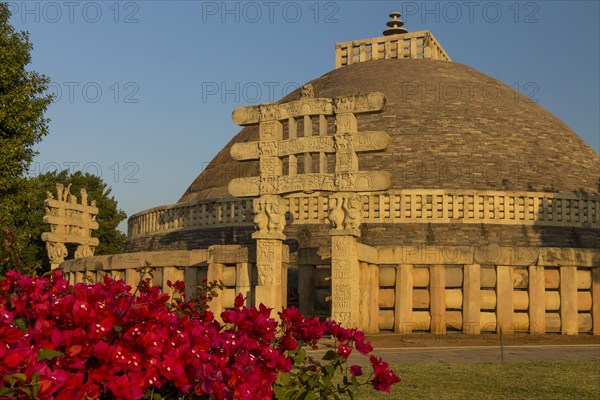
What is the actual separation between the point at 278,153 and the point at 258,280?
2912 millimetres

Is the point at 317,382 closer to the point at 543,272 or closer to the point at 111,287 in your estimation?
the point at 111,287

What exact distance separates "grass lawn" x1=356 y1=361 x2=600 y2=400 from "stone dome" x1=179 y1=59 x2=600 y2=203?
14.0m

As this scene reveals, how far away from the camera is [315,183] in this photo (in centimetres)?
1628

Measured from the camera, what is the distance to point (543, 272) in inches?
647

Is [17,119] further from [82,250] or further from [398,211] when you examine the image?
[398,211]

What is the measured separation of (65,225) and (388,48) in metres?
19.8

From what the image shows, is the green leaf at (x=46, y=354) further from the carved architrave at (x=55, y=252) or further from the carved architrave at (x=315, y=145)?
the carved architrave at (x=55, y=252)

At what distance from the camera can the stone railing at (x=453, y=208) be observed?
24766mm

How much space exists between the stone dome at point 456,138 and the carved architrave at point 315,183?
8.78 meters

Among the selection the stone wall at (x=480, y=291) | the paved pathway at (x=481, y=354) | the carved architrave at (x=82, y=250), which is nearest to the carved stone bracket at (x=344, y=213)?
the stone wall at (x=480, y=291)

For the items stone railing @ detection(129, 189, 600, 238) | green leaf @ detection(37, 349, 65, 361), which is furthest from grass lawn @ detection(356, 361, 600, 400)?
stone railing @ detection(129, 189, 600, 238)

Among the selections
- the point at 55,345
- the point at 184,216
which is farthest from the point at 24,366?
the point at 184,216

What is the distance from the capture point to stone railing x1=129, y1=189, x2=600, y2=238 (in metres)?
24.8

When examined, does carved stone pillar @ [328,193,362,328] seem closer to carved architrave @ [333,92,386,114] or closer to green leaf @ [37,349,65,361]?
carved architrave @ [333,92,386,114]
